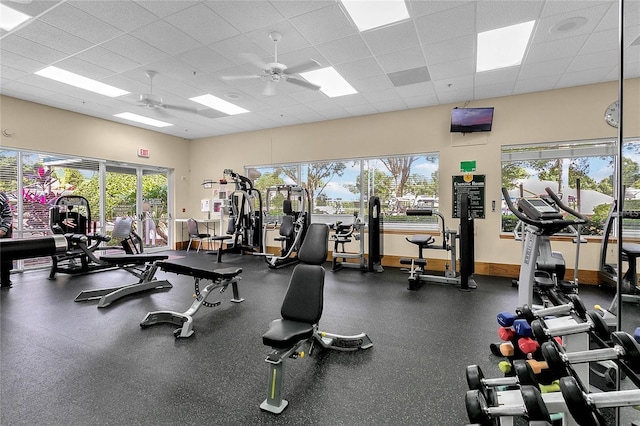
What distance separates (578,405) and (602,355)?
0.37 meters

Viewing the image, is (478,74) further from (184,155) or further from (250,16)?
(184,155)

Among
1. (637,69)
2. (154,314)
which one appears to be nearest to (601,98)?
(637,69)

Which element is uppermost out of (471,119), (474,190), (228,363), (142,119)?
(142,119)

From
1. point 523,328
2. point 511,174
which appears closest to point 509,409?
point 523,328

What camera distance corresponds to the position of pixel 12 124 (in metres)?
5.83

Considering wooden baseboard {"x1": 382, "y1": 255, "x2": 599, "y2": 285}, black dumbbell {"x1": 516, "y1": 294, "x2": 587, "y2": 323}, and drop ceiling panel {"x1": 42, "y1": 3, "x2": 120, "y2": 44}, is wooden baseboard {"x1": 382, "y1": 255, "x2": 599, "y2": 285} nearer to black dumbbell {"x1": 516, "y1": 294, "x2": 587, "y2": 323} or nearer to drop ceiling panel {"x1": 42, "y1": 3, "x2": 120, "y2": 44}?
black dumbbell {"x1": 516, "y1": 294, "x2": 587, "y2": 323}

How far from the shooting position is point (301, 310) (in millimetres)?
2451

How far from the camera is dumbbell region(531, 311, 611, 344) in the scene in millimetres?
1541

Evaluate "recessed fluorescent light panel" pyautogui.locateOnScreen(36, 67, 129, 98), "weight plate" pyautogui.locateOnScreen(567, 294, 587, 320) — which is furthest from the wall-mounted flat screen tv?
"recessed fluorescent light panel" pyautogui.locateOnScreen(36, 67, 129, 98)

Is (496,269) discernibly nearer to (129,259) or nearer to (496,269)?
(496,269)

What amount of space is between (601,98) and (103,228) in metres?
10.2

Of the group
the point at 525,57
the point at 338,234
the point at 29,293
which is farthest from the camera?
the point at 338,234

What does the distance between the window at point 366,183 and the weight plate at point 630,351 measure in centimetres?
544

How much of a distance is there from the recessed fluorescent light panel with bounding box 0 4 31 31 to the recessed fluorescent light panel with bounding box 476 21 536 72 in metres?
5.22
